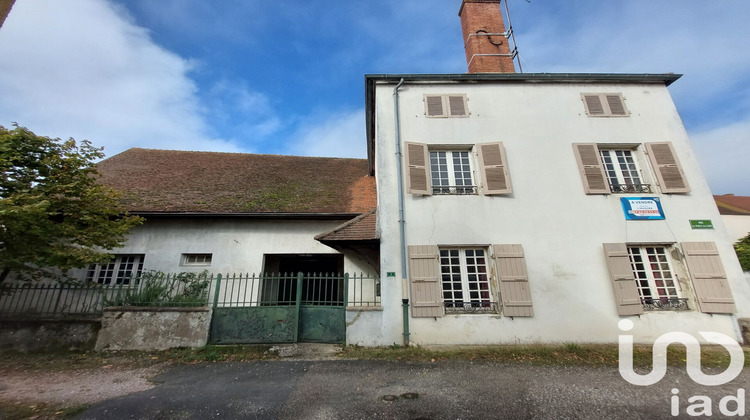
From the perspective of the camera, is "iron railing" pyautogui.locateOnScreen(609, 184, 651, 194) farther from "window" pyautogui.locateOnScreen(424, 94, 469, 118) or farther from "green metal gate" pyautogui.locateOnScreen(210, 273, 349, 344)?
"green metal gate" pyautogui.locateOnScreen(210, 273, 349, 344)

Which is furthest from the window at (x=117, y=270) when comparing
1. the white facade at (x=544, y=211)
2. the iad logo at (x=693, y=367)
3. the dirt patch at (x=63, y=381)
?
the iad logo at (x=693, y=367)

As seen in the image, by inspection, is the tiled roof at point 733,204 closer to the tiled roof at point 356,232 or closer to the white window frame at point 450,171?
the white window frame at point 450,171

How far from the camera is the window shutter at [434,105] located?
826 centimetres

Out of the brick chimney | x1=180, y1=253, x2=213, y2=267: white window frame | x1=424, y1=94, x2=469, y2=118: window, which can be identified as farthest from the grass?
the brick chimney

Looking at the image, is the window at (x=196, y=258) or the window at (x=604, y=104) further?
the window at (x=196, y=258)

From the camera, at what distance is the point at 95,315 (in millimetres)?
6582

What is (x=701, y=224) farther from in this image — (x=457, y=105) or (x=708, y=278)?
(x=457, y=105)

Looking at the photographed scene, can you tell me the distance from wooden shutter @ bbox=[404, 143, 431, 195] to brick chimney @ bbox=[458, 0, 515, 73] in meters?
5.02

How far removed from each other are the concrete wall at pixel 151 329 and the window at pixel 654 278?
33.7ft

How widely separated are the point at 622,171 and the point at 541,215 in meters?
2.98

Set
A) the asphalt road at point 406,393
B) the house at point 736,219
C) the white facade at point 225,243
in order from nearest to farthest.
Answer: the asphalt road at point 406,393, the white facade at point 225,243, the house at point 736,219

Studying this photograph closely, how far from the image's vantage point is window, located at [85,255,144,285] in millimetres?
8297

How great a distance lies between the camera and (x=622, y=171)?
7.93 metres

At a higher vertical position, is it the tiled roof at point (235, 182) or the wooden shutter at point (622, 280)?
the tiled roof at point (235, 182)
